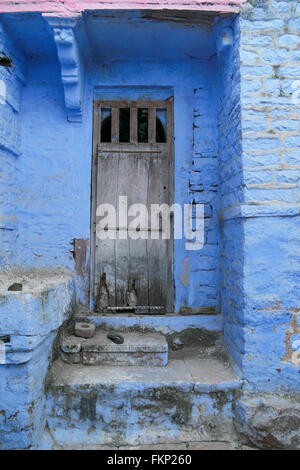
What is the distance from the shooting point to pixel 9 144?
344 centimetres

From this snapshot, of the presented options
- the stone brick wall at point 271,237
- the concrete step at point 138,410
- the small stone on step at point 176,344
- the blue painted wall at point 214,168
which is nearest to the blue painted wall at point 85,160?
the blue painted wall at point 214,168

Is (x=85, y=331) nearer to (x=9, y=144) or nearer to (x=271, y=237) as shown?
(x=271, y=237)

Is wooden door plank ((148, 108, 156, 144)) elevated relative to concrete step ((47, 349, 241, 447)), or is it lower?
elevated

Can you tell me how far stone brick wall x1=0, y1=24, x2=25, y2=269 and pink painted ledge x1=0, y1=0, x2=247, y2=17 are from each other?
1.01 feet

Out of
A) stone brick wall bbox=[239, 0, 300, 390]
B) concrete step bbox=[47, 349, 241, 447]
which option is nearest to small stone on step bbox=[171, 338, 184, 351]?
concrete step bbox=[47, 349, 241, 447]

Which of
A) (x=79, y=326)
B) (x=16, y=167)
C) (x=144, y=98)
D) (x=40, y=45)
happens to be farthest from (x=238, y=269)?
(x=40, y=45)

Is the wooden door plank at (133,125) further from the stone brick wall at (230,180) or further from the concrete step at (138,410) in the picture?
the concrete step at (138,410)

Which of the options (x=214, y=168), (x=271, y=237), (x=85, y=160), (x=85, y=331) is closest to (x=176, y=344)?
(x=85, y=331)

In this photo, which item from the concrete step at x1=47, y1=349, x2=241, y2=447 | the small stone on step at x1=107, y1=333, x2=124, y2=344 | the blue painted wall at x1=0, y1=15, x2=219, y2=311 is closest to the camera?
the concrete step at x1=47, y1=349, x2=241, y2=447

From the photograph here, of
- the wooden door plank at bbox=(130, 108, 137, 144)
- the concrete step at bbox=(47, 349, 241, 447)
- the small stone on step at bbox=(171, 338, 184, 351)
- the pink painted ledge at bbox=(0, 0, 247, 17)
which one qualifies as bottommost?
the concrete step at bbox=(47, 349, 241, 447)

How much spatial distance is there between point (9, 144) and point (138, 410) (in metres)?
2.93

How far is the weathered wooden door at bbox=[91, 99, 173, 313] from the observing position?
12.2 ft

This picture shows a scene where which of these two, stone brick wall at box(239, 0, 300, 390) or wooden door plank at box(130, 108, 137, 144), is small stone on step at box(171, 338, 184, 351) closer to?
stone brick wall at box(239, 0, 300, 390)
